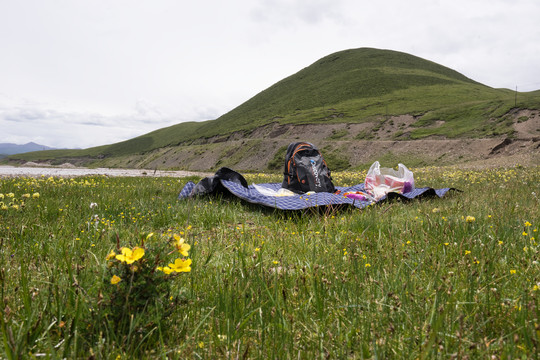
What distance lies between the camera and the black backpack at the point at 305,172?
28.2 feet

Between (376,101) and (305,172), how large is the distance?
244ft

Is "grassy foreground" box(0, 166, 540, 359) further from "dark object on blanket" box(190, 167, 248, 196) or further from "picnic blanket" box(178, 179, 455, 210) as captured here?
"dark object on blanket" box(190, 167, 248, 196)

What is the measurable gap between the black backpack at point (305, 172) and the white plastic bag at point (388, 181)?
3.65ft

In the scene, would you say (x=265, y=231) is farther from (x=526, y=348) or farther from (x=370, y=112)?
(x=370, y=112)

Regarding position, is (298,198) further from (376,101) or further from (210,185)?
(376,101)

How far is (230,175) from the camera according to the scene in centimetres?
802

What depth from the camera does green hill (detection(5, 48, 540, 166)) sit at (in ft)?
151

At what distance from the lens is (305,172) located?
28.5 ft

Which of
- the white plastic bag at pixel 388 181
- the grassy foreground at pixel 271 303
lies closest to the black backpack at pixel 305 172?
the white plastic bag at pixel 388 181

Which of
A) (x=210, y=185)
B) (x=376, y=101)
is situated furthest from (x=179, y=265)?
(x=376, y=101)

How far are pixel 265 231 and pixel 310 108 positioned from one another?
85.3 meters

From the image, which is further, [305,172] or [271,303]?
[305,172]

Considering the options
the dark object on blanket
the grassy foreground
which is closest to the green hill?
the dark object on blanket

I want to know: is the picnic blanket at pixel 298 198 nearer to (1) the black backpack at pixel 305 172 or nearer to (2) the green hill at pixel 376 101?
(1) the black backpack at pixel 305 172
